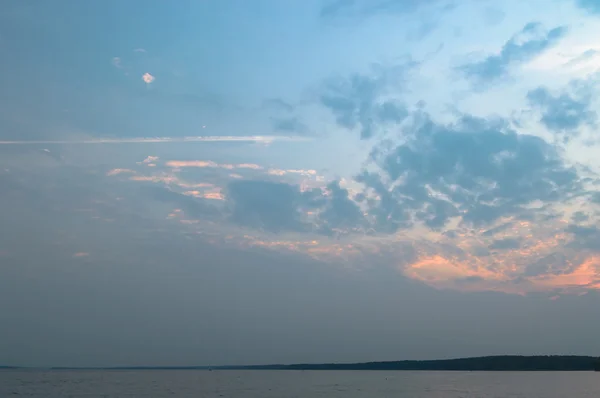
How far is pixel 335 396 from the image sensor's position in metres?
98.8

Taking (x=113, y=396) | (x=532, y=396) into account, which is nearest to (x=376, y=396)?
(x=532, y=396)

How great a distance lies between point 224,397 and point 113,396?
772 inches

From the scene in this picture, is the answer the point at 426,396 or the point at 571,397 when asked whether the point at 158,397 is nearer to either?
the point at 426,396

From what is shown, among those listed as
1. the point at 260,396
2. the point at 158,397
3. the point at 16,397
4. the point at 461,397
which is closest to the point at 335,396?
the point at 260,396

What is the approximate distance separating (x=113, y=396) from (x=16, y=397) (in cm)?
1547

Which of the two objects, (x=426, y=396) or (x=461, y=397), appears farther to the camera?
(x=426, y=396)

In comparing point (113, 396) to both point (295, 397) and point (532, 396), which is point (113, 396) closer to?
point (295, 397)

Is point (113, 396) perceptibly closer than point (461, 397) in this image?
No

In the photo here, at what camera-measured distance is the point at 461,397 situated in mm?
93250

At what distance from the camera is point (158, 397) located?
101 metres

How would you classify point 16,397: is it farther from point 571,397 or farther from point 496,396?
point 571,397

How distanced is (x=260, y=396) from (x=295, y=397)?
791 centimetres

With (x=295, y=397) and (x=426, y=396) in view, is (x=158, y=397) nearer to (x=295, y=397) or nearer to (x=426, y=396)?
(x=295, y=397)

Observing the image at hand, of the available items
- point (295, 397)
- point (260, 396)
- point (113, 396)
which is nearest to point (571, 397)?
point (295, 397)
